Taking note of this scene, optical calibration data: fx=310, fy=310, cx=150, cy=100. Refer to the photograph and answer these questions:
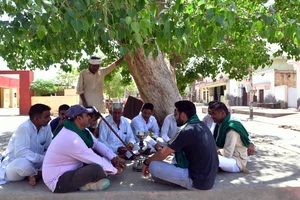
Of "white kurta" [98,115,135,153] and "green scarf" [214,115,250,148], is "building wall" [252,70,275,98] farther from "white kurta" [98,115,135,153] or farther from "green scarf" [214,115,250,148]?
"green scarf" [214,115,250,148]

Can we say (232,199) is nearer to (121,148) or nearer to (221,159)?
(221,159)

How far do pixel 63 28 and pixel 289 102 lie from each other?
26.0 meters

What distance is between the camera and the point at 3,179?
3.95 meters

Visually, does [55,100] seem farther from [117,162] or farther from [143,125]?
[117,162]

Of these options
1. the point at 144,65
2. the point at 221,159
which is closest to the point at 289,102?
the point at 144,65

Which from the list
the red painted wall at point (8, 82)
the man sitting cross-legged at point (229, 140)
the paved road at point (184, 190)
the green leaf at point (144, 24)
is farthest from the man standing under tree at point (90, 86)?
the red painted wall at point (8, 82)

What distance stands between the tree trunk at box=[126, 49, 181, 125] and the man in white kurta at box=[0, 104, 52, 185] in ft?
10.2


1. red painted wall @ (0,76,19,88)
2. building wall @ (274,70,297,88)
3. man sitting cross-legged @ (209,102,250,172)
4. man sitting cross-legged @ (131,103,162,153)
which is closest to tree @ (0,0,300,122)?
man sitting cross-legged @ (209,102,250,172)

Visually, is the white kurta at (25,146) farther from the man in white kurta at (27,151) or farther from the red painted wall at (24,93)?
the red painted wall at (24,93)

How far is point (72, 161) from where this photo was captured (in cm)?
344

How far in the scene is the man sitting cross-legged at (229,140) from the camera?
4.14 m

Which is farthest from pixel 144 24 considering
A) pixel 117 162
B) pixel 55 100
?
pixel 55 100

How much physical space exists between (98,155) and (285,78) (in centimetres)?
2881

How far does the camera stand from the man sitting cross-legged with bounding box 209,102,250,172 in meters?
4.14
